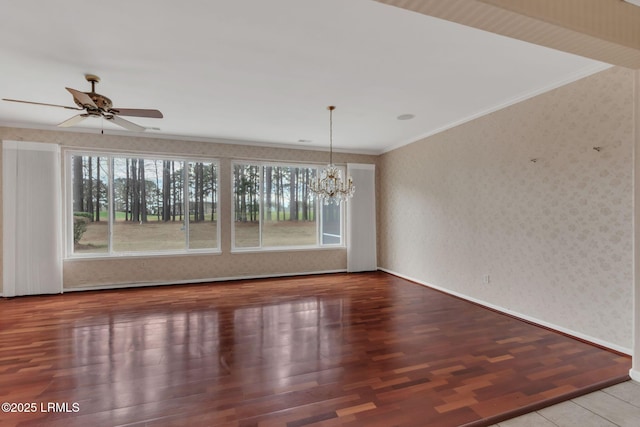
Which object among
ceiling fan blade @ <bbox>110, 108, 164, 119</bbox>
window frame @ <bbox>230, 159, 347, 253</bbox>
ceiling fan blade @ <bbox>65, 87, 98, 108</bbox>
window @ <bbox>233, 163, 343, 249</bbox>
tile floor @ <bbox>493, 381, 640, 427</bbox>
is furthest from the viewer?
window @ <bbox>233, 163, 343, 249</bbox>

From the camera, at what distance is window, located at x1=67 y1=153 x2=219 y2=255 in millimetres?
5145

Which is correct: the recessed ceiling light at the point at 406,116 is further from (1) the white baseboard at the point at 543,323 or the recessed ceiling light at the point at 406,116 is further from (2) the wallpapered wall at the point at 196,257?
(1) the white baseboard at the point at 543,323

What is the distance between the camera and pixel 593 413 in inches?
77.0

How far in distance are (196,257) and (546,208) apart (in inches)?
216

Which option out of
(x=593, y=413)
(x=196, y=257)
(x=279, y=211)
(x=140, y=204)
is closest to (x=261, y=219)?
(x=279, y=211)

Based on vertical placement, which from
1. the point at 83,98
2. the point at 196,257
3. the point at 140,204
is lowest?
the point at 196,257

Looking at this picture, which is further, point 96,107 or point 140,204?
point 140,204

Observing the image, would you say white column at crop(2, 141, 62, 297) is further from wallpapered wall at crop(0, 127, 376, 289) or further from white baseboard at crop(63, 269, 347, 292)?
white baseboard at crop(63, 269, 347, 292)

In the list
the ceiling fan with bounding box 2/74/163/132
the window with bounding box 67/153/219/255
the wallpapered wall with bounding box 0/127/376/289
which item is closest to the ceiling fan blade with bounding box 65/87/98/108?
the ceiling fan with bounding box 2/74/163/132

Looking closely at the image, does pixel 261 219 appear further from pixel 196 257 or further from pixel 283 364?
pixel 283 364

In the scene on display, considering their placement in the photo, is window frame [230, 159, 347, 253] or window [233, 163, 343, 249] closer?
window frame [230, 159, 347, 253]

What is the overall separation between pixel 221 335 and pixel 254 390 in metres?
1.12

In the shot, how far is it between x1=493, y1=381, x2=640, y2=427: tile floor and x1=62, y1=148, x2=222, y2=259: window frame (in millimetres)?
5131

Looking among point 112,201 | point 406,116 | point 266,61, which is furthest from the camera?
point 112,201
